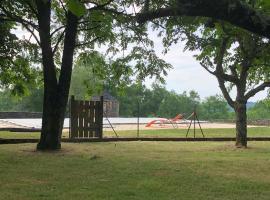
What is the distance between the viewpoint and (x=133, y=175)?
31.4 ft

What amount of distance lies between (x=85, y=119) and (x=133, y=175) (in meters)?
11.3

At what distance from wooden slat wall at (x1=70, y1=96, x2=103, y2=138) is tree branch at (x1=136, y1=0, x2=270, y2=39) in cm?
1350

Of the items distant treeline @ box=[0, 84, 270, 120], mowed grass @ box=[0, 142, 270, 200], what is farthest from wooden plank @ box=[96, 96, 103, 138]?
distant treeline @ box=[0, 84, 270, 120]

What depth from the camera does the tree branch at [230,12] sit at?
6.80 metres

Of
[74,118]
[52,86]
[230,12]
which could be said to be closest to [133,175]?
[230,12]

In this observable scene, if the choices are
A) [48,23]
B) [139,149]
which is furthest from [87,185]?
[48,23]

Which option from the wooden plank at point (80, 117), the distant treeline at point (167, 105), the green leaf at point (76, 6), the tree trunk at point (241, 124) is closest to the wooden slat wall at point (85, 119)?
the wooden plank at point (80, 117)

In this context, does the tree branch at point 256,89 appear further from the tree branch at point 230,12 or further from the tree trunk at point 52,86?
the tree branch at point 230,12

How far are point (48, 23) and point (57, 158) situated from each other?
16.9ft

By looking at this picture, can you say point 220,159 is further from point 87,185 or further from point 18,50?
point 18,50

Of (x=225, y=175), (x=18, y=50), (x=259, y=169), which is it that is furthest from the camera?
(x=18, y=50)

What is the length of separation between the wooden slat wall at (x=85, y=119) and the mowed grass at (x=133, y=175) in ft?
18.4

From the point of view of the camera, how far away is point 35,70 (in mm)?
21453

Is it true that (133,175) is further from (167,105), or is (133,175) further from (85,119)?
(167,105)
